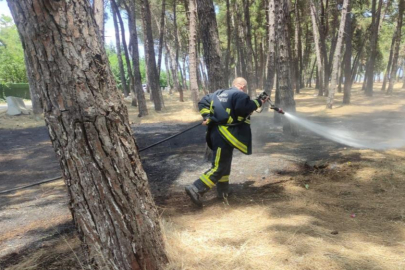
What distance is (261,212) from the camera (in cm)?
365

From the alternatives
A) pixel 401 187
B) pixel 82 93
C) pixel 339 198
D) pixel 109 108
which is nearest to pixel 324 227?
pixel 339 198

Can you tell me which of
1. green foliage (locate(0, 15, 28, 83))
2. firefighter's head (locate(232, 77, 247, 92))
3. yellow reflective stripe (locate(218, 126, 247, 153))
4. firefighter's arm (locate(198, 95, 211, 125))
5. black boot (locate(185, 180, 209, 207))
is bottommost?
black boot (locate(185, 180, 209, 207))

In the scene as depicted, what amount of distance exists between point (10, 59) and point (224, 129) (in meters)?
38.5

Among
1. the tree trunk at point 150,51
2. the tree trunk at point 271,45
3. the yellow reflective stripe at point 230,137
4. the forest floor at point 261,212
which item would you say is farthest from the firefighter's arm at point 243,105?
the tree trunk at point 150,51

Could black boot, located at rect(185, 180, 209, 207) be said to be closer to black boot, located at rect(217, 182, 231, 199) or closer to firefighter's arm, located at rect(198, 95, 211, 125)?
black boot, located at rect(217, 182, 231, 199)

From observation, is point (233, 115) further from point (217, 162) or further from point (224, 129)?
point (217, 162)

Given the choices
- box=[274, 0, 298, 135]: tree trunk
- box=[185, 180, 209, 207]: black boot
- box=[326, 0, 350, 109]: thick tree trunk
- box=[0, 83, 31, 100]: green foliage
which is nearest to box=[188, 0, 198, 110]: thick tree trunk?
box=[274, 0, 298, 135]: tree trunk

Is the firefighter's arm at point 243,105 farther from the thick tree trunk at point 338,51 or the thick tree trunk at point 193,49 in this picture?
the thick tree trunk at point 338,51

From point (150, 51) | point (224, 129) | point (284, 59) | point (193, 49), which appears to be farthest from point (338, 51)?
point (224, 129)

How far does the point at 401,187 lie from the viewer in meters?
4.21

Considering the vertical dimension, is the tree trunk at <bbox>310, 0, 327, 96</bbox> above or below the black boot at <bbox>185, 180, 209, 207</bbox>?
above

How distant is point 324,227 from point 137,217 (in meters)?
2.15

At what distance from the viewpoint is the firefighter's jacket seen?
3.84 metres

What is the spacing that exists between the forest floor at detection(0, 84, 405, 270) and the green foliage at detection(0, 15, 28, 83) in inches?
1239
